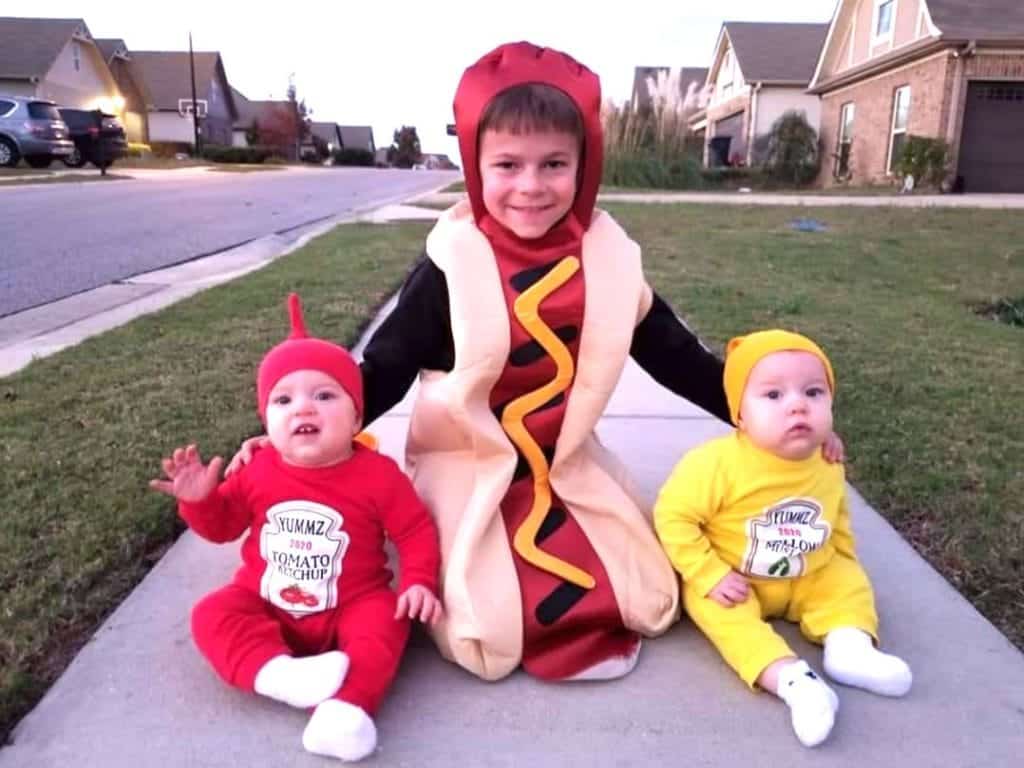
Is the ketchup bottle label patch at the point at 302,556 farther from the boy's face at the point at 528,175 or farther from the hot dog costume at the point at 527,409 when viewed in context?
the boy's face at the point at 528,175

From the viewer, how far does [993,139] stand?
59.4 feet

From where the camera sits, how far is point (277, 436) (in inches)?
77.4

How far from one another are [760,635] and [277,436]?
1091mm

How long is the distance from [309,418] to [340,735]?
25.2 inches

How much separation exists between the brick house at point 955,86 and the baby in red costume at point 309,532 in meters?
18.5

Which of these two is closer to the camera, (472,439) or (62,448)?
(472,439)

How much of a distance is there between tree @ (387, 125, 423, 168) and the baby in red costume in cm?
7866

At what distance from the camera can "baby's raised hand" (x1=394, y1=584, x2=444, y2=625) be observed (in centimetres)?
191

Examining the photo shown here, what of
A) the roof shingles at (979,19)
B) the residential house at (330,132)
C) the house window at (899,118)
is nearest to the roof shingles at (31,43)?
the house window at (899,118)

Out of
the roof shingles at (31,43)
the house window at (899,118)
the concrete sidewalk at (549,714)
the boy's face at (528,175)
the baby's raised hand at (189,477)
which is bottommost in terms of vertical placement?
the concrete sidewalk at (549,714)

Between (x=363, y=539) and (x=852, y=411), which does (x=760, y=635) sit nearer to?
(x=363, y=539)

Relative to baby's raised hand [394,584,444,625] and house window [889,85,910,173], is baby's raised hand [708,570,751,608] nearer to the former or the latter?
baby's raised hand [394,584,444,625]

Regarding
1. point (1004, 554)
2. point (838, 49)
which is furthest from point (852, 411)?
point (838, 49)

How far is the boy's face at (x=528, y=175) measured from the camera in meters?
2.02
